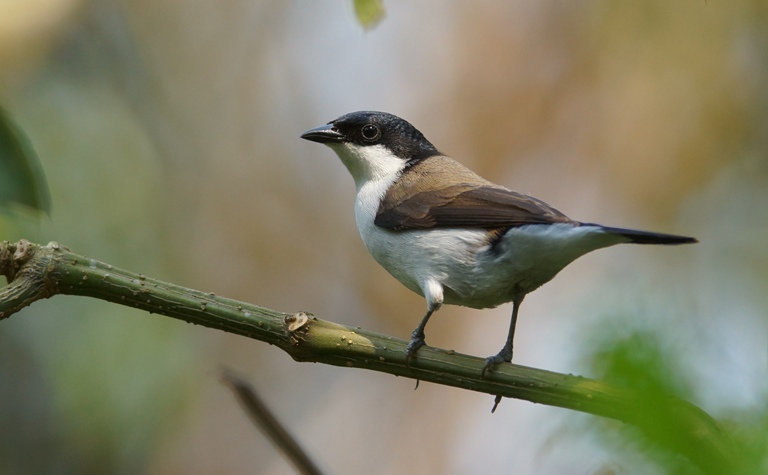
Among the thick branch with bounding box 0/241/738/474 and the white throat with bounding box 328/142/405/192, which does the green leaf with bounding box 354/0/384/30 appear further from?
the white throat with bounding box 328/142/405/192

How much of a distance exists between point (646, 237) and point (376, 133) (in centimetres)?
228

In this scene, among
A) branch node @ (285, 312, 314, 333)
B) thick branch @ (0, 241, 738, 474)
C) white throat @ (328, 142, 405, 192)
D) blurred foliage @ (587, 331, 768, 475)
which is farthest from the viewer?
white throat @ (328, 142, 405, 192)

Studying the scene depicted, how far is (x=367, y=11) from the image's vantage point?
183 centimetres

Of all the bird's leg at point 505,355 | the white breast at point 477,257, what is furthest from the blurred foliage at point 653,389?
the white breast at point 477,257

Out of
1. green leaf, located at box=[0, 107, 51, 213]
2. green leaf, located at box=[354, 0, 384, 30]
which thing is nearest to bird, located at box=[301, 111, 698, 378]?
green leaf, located at box=[354, 0, 384, 30]

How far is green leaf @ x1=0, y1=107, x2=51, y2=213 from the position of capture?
79.4 inches

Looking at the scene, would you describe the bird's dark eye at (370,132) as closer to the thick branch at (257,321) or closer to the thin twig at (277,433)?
the thick branch at (257,321)

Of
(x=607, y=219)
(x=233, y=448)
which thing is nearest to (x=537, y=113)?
(x=607, y=219)

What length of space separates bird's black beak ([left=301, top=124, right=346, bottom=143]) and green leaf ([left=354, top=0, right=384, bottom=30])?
251 centimetres

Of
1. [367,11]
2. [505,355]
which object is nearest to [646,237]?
[505,355]

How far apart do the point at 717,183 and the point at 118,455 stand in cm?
579

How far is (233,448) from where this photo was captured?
23.9 ft

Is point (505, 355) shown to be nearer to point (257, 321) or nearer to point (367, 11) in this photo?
point (257, 321)

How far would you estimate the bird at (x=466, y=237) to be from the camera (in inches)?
128
